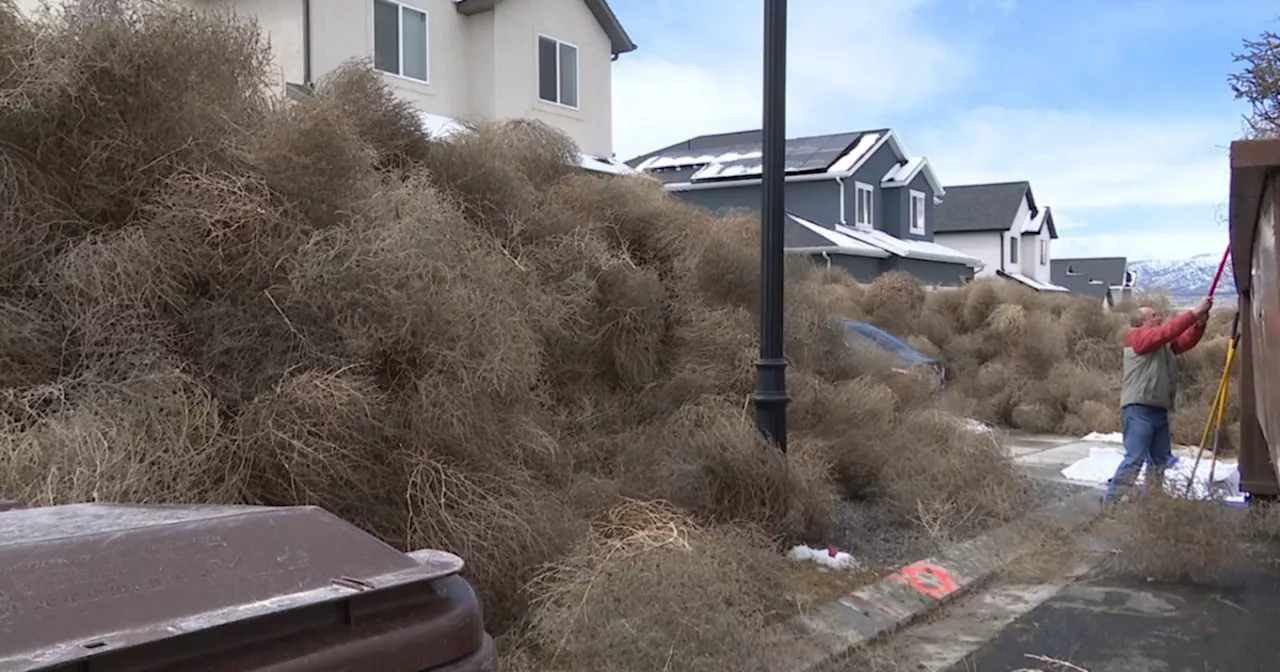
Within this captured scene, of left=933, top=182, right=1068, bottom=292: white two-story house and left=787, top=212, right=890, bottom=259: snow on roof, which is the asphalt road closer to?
left=787, top=212, right=890, bottom=259: snow on roof

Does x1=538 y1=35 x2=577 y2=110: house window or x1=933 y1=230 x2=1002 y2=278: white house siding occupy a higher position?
x1=538 y1=35 x2=577 y2=110: house window

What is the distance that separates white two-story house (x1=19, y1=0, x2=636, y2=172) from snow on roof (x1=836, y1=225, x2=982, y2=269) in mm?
10092

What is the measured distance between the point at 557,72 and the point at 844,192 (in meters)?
12.0

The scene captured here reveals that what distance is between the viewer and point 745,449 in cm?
659

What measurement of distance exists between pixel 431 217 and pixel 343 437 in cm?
162

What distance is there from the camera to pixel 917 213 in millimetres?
33062

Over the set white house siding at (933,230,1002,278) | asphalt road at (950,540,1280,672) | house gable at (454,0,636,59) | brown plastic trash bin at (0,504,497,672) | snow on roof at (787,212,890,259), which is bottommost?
asphalt road at (950,540,1280,672)

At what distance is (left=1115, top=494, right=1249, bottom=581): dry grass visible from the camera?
21.3ft

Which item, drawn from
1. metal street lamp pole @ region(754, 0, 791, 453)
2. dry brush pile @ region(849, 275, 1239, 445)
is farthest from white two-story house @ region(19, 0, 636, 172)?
metal street lamp pole @ region(754, 0, 791, 453)

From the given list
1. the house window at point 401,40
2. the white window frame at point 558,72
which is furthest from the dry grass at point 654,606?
the white window frame at point 558,72

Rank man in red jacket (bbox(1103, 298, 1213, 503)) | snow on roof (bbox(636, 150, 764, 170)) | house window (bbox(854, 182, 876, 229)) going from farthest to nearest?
1. snow on roof (bbox(636, 150, 764, 170))
2. house window (bbox(854, 182, 876, 229))
3. man in red jacket (bbox(1103, 298, 1213, 503))

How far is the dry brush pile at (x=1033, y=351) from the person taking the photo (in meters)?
14.4

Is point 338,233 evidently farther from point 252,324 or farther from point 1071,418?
point 1071,418

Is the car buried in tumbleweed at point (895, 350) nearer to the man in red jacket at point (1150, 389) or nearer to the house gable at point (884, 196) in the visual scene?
the man in red jacket at point (1150, 389)
